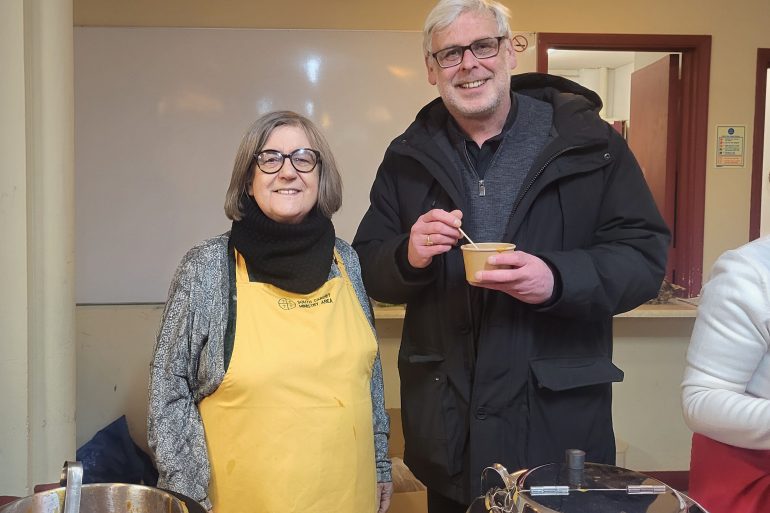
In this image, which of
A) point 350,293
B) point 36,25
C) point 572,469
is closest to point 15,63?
point 36,25

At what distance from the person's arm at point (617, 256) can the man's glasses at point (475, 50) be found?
0.35 m

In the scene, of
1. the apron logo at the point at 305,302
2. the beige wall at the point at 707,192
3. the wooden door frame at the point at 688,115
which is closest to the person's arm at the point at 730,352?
the apron logo at the point at 305,302

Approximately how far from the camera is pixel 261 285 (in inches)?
59.4

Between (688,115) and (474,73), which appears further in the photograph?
(688,115)

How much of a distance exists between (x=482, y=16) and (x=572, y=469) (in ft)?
3.50

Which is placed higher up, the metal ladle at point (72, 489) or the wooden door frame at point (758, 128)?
the wooden door frame at point (758, 128)

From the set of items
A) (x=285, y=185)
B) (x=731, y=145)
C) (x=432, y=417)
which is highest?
(x=731, y=145)

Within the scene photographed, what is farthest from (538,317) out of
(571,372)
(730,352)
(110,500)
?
(110,500)

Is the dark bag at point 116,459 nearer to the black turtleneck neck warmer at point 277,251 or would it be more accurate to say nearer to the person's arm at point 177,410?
the person's arm at point 177,410

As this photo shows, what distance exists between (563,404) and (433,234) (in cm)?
50

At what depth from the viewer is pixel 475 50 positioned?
1594 millimetres

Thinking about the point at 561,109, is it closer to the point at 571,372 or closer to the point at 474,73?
the point at 474,73

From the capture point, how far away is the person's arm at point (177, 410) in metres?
1.38

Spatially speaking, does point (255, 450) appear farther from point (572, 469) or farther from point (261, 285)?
point (572, 469)
